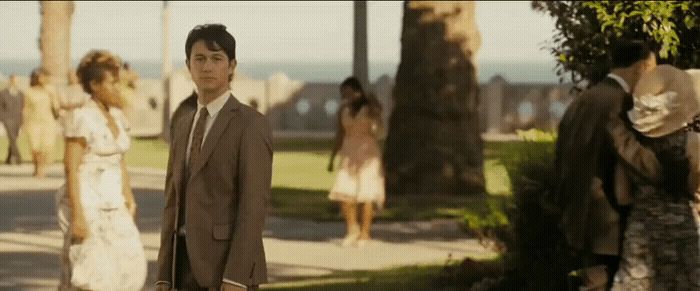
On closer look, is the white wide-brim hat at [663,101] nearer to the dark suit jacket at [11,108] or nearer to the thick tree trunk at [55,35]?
the dark suit jacket at [11,108]

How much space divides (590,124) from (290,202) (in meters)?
15.9

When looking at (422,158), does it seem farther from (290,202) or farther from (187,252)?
(187,252)

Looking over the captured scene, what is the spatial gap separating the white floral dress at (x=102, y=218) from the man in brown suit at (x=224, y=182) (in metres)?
3.69

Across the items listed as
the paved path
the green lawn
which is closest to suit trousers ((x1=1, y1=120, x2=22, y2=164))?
the green lawn

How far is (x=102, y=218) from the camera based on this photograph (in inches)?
434

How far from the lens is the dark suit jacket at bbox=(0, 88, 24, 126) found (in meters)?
32.9

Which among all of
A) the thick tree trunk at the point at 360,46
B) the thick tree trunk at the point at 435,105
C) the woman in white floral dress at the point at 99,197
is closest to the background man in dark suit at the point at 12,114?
the thick tree trunk at the point at 435,105

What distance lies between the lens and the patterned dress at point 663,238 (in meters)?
8.80

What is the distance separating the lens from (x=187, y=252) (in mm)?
7410

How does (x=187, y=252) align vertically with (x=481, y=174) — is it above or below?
above

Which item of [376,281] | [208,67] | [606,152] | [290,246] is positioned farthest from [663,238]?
[290,246]

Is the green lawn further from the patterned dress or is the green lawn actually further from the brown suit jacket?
the brown suit jacket

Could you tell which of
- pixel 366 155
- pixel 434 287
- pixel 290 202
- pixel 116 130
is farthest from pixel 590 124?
pixel 290 202

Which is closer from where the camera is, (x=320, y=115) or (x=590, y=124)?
(x=590, y=124)
